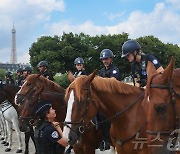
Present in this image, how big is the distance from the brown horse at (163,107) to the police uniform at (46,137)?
229 cm

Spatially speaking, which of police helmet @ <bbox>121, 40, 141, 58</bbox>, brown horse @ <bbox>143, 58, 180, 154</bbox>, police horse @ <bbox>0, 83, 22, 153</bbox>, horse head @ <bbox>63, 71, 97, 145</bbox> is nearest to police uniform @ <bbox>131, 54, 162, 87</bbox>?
police helmet @ <bbox>121, 40, 141, 58</bbox>

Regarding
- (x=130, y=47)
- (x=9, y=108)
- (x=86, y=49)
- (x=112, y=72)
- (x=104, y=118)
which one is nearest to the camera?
(x=130, y=47)

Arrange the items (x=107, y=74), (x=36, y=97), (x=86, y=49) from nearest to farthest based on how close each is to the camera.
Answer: (x=107, y=74) < (x=36, y=97) < (x=86, y=49)

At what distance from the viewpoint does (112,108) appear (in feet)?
18.8

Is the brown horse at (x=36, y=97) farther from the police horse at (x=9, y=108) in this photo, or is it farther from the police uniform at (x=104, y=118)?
the police horse at (x=9, y=108)

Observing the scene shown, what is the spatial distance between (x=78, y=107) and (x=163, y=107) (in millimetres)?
1842

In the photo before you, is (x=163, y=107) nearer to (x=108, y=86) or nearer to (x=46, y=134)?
(x=108, y=86)

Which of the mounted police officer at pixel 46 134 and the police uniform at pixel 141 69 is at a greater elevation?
the police uniform at pixel 141 69

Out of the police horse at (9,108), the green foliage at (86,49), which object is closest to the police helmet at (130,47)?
the police horse at (9,108)

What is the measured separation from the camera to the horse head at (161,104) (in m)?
3.79

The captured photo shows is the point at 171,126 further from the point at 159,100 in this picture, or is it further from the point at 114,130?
the point at 114,130

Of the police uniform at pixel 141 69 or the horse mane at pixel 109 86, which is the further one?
the police uniform at pixel 141 69

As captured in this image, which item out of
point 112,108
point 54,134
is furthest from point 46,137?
point 112,108

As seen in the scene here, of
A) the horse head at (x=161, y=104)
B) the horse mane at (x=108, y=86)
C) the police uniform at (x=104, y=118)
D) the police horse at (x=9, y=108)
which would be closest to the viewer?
the horse head at (x=161, y=104)
